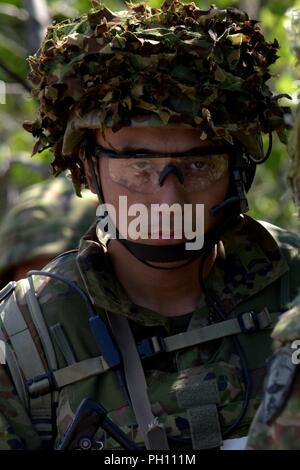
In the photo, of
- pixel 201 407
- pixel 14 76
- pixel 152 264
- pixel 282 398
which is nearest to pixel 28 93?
pixel 14 76

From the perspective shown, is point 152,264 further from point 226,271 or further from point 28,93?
point 28,93

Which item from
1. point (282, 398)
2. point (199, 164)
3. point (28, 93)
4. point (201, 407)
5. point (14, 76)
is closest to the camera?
point (282, 398)

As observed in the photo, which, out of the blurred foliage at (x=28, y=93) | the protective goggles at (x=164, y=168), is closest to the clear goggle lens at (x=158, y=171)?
the protective goggles at (x=164, y=168)

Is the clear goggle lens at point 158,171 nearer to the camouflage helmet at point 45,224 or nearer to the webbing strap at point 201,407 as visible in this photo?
the webbing strap at point 201,407

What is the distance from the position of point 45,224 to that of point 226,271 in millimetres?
2152

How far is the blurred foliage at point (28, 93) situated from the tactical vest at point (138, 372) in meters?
3.06

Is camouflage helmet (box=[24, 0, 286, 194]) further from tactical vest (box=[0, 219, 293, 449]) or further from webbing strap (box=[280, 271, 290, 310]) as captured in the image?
tactical vest (box=[0, 219, 293, 449])

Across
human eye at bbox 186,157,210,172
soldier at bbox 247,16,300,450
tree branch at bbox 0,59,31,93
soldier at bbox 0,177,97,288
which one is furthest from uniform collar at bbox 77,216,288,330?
tree branch at bbox 0,59,31,93

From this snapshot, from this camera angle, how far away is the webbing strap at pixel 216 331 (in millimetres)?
3988

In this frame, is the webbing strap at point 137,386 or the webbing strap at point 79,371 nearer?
the webbing strap at point 137,386

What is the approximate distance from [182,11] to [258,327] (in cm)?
114

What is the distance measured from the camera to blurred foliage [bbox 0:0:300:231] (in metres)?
7.67

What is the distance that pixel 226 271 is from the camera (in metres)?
4.27
